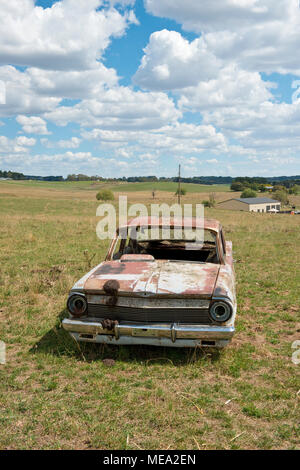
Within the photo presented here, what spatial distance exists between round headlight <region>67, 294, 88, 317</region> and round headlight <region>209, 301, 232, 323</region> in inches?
57.0

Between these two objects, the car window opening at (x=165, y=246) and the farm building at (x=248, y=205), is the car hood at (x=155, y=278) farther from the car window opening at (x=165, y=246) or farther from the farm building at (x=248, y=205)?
the farm building at (x=248, y=205)

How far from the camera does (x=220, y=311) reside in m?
3.99

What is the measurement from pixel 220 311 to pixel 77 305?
165cm

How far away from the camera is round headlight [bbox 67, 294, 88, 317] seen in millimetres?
4215

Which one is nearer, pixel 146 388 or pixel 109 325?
pixel 146 388

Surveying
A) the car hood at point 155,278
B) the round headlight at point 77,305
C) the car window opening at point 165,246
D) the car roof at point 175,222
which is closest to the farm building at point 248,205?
the car window opening at point 165,246

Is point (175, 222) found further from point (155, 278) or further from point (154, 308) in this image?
point (154, 308)

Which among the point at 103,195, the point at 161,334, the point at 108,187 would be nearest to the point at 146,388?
the point at 161,334

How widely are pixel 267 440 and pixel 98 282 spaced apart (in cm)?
233

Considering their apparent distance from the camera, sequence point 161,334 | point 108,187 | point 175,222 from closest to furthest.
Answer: point 161,334 → point 175,222 → point 108,187

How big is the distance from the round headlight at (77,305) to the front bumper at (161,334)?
5.3 inches

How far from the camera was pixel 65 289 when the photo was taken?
23.5ft

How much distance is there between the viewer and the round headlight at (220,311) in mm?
3936
